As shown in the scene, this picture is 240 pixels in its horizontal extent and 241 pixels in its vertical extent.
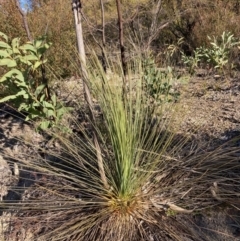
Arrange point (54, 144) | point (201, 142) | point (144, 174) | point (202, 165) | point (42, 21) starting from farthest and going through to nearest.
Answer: point (42, 21)
point (54, 144)
point (201, 142)
point (202, 165)
point (144, 174)

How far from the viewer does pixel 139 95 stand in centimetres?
183

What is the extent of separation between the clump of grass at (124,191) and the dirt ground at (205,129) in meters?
0.07

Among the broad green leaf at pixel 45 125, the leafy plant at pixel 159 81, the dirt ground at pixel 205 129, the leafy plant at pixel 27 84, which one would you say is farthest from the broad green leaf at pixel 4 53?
the leafy plant at pixel 159 81

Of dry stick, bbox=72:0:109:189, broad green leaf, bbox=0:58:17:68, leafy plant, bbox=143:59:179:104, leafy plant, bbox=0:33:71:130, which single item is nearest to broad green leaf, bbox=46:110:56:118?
leafy plant, bbox=0:33:71:130

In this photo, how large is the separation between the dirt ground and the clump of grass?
0.07 metres

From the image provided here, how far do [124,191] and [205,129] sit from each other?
1.07 m

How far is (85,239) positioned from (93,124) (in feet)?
1.84

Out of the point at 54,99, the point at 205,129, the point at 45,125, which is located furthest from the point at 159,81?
the point at 45,125

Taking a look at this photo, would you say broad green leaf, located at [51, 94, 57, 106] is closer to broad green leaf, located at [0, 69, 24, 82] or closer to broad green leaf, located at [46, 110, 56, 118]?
broad green leaf, located at [46, 110, 56, 118]

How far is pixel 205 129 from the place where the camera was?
2.55 metres

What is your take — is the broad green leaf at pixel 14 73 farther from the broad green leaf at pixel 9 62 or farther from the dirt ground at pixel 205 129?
the dirt ground at pixel 205 129

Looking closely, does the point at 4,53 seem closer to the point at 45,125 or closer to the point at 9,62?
the point at 9,62

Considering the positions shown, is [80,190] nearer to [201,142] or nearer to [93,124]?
[93,124]

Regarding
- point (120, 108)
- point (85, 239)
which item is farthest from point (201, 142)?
point (85, 239)
